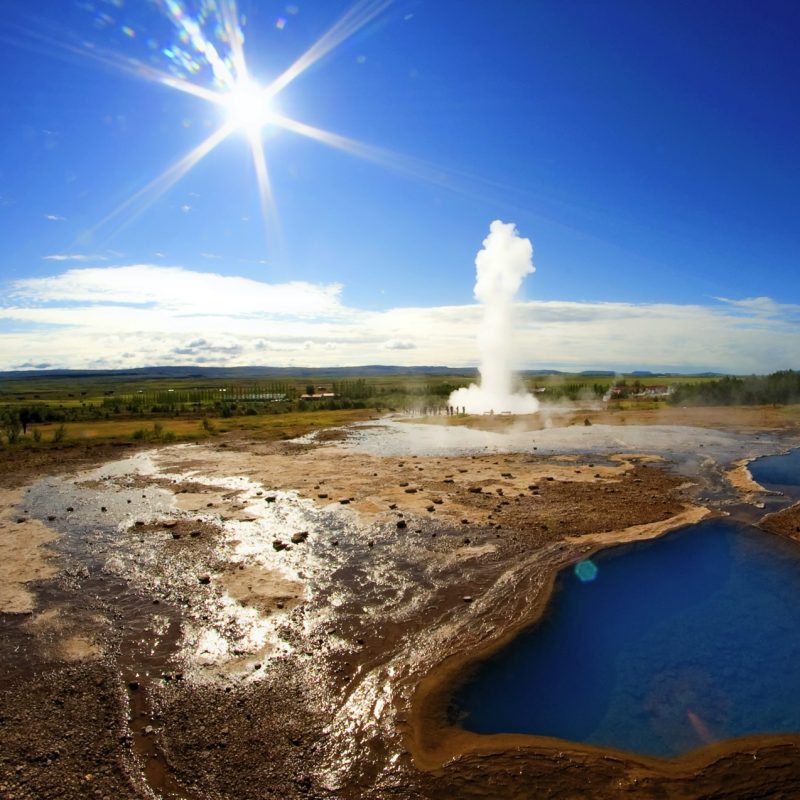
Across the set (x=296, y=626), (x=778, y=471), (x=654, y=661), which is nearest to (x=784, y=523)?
(x=654, y=661)

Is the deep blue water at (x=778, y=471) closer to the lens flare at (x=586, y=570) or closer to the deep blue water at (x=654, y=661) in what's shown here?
the deep blue water at (x=654, y=661)

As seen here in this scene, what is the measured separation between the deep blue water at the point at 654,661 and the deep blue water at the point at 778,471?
36.7 ft

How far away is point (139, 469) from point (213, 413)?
35.5 metres

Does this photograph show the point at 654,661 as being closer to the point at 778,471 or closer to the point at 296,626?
the point at 296,626

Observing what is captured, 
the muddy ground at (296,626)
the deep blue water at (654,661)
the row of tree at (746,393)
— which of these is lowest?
the deep blue water at (654,661)

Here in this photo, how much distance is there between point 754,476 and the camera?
26.2 metres

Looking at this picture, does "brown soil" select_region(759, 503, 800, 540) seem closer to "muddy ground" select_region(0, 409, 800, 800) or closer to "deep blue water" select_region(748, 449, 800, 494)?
"muddy ground" select_region(0, 409, 800, 800)

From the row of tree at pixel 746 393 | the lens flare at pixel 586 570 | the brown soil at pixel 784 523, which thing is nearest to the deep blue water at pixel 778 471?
the brown soil at pixel 784 523

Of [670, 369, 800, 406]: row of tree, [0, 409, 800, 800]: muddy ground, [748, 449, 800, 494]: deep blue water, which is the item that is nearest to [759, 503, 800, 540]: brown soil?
[0, 409, 800, 800]: muddy ground

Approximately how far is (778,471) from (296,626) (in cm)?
2760

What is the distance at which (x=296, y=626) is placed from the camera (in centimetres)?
1109

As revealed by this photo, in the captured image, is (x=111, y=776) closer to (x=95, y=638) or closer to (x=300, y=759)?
(x=300, y=759)

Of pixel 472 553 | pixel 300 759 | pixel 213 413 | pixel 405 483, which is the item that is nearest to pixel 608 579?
pixel 472 553

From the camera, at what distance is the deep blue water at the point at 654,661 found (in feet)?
27.6
